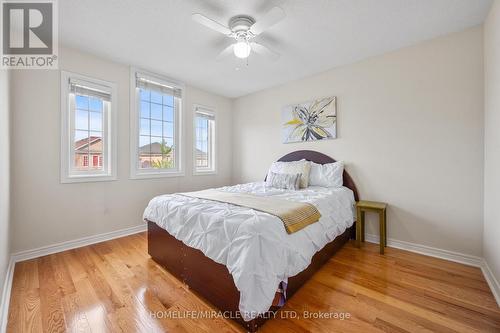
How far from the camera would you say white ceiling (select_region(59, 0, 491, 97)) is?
1.88 meters

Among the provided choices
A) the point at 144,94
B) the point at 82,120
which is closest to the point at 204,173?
the point at 144,94

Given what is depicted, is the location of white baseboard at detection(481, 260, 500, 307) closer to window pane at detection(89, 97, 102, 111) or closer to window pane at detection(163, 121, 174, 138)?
window pane at detection(163, 121, 174, 138)

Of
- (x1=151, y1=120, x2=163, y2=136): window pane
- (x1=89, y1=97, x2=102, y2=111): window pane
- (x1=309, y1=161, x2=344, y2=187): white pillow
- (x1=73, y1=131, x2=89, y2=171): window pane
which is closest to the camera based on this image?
(x1=73, y1=131, x2=89, y2=171): window pane

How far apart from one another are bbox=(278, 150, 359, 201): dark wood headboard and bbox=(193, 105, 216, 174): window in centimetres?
151

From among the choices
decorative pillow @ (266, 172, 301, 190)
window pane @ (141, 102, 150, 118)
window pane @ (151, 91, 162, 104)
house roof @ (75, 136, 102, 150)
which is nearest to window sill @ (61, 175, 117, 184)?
house roof @ (75, 136, 102, 150)

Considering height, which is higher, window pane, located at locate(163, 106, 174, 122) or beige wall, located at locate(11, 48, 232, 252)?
window pane, located at locate(163, 106, 174, 122)

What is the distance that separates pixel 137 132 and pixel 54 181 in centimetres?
115

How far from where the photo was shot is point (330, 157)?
3.21 metres

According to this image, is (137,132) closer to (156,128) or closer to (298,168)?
(156,128)

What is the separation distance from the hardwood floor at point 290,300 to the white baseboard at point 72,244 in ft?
0.32

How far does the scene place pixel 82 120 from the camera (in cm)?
278

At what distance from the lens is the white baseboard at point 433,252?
7.14 feet

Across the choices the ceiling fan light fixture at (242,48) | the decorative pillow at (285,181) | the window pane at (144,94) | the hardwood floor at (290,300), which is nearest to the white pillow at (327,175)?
the decorative pillow at (285,181)

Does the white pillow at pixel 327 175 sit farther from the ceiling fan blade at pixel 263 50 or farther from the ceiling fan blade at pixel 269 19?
the ceiling fan blade at pixel 269 19
